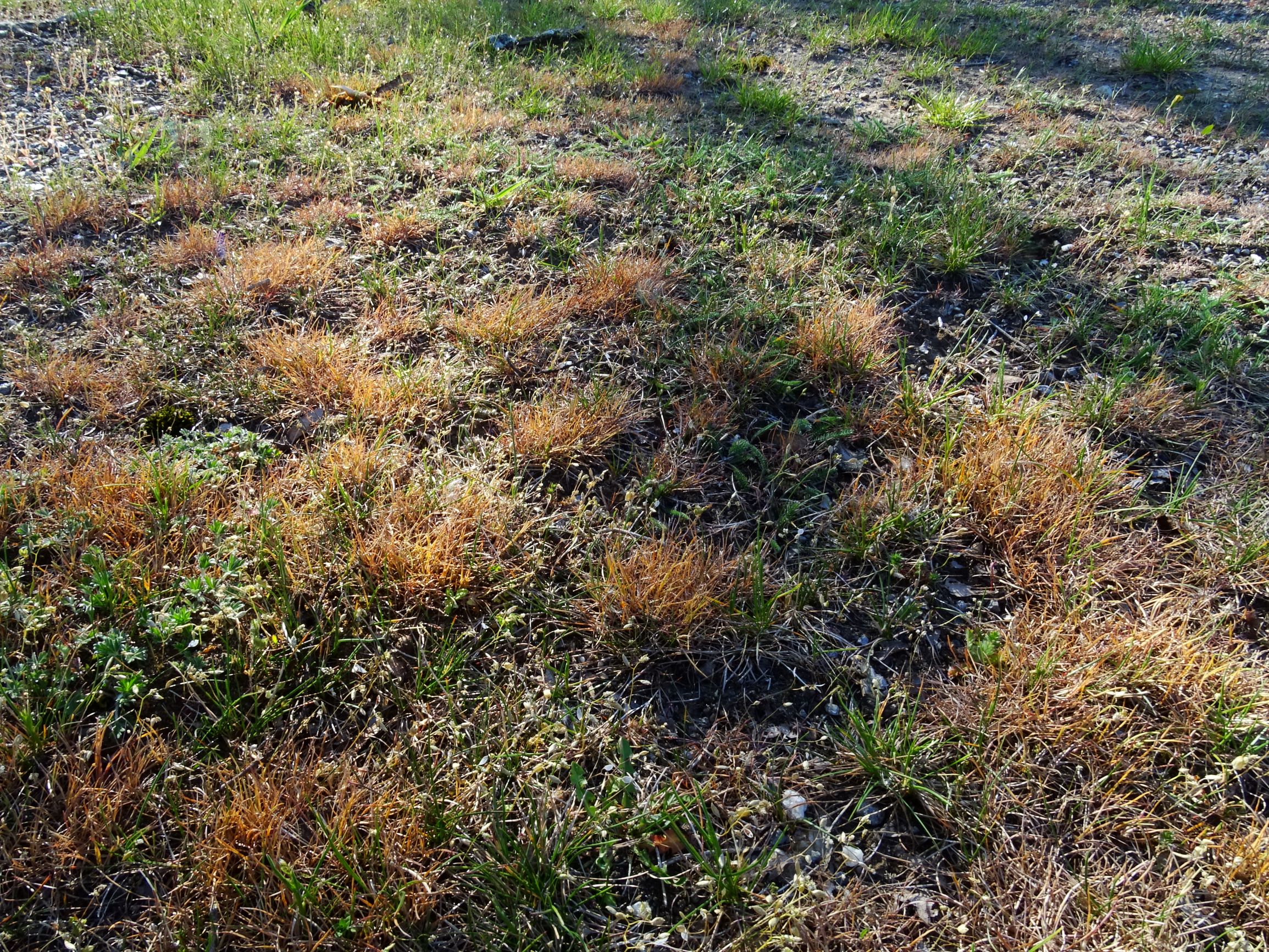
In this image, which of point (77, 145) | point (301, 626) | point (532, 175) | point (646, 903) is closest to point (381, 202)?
point (532, 175)

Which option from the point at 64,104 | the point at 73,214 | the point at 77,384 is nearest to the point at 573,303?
the point at 77,384

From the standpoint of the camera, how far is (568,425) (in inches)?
129

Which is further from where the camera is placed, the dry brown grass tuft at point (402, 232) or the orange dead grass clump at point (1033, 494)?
the dry brown grass tuft at point (402, 232)

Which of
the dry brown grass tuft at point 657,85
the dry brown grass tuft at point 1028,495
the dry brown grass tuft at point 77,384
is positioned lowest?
the dry brown grass tuft at point 1028,495

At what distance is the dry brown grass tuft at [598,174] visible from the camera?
5125 mm

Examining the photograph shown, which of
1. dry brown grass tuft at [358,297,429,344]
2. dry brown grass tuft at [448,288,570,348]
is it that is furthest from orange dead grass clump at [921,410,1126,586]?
dry brown grass tuft at [358,297,429,344]

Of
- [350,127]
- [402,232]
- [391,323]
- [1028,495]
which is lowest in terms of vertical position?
[1028,495]

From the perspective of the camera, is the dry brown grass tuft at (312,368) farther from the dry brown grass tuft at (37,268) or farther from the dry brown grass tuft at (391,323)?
the dry brown grass tuft at (37,268)

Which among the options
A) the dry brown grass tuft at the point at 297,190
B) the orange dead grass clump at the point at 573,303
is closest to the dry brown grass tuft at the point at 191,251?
the dry brown grass tuft at the point at 297,190

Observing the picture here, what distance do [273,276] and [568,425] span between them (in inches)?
80.6

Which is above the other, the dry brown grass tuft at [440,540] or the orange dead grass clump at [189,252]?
the orange dead grass clump at [189,252]

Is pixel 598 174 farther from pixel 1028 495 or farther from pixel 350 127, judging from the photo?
pixel 1028 495

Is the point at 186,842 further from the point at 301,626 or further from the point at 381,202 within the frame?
the point at 381,202

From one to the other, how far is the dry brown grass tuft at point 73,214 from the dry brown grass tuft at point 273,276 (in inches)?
39.4
